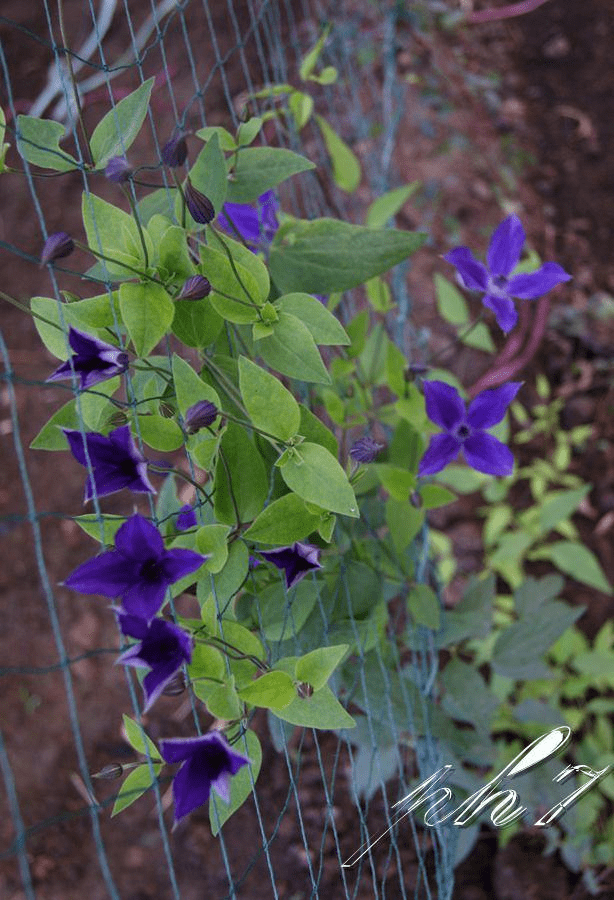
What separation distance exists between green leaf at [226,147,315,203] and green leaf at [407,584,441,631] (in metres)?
0.45

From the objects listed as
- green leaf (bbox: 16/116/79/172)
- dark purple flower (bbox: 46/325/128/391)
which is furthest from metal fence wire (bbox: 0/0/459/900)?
dark purple flower (bbox: 46/325/128/391)

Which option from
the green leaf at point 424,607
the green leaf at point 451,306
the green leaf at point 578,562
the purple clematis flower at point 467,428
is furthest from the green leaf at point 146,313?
the green leaf at point 578,562

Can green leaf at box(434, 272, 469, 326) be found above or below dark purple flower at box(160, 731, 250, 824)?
below

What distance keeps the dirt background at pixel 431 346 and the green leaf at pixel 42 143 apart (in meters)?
0.69

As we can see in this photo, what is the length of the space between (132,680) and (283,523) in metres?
0.81

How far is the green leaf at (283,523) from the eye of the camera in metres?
0.66

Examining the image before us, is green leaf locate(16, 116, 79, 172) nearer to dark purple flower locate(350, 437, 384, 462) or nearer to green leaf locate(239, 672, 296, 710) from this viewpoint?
dark purple flower locate(350, 437, 384, 462)

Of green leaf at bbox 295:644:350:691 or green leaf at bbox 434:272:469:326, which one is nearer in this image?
green leaf at bbox 295:644:350:691

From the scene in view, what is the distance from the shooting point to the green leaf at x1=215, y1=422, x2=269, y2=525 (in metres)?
0.69
